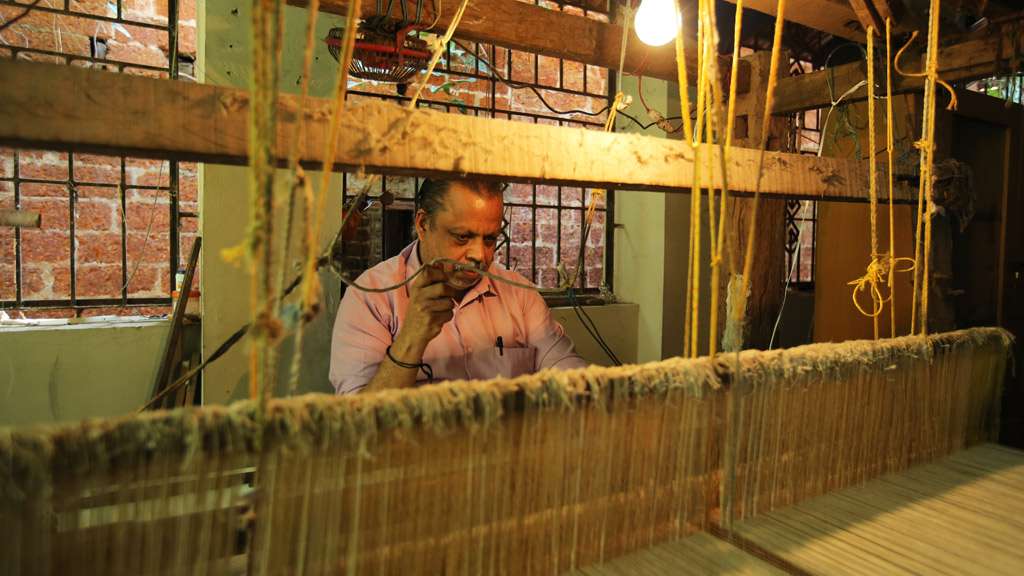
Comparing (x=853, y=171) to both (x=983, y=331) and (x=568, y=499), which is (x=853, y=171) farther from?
(x=568, y=499)

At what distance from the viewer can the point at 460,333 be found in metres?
2.08

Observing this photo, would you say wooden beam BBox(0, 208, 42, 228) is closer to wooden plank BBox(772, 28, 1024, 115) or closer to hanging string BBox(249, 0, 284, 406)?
hanging string BBox(249, 0, 284, 406)

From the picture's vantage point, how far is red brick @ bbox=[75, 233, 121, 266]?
306 centimetres

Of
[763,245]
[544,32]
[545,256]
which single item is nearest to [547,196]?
[545,256]

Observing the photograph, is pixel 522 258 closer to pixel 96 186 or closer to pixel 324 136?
pixel 96 186

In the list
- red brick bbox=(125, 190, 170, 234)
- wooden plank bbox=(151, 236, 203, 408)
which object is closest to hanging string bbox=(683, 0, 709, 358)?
wooden plank bbox=(151, 236, 203, 408)

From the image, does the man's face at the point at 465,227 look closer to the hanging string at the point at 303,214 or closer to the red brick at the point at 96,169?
the hanging string at the point at 303,214

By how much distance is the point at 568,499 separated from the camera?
70cm

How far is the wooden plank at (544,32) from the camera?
1.81 m

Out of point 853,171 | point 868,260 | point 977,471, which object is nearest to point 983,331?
point 977,471

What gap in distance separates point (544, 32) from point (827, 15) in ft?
2.79

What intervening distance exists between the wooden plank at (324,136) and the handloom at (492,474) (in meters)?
0.25

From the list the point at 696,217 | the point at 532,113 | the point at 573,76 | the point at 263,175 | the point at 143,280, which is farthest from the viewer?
the point at 573,76

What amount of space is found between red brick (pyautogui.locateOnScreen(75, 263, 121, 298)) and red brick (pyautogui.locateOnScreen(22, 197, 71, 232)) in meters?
0.22
